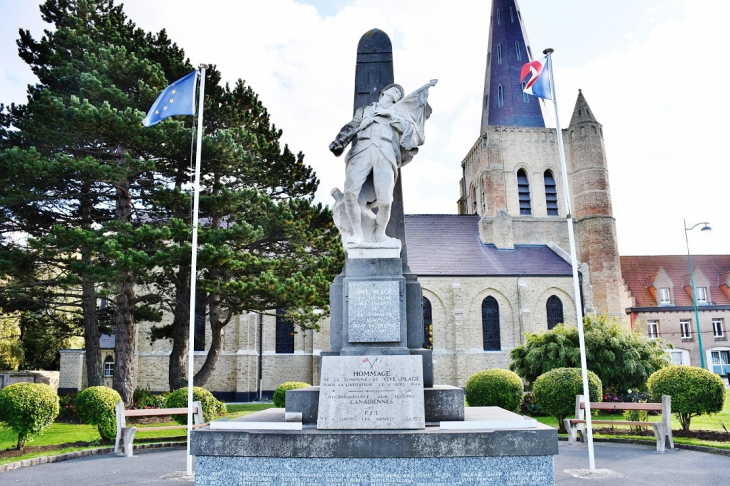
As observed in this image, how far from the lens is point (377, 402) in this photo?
612cm

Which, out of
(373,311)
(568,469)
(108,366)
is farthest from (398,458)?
(108,366)

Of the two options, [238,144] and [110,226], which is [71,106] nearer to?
[110,226]

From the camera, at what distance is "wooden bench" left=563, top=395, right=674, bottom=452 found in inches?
420

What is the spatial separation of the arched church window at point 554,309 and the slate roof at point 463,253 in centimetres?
168

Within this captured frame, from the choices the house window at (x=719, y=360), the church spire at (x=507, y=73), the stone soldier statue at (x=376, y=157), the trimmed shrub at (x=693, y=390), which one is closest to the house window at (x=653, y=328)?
the house window at (x=719, y=360)

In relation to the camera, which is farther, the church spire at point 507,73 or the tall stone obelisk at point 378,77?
the church spire at point 507,73

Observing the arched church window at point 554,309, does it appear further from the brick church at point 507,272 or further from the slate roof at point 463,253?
the slate roof at point 463,253

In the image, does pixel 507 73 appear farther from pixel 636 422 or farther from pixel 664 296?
pixel 636 422

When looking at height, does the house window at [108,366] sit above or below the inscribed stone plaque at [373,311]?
below

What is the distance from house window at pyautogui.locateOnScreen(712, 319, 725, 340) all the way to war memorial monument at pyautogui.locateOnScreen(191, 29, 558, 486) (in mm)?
37844

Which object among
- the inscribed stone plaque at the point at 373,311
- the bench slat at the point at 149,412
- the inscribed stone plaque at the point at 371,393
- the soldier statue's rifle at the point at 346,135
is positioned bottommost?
the bench slat at the point at 149,412

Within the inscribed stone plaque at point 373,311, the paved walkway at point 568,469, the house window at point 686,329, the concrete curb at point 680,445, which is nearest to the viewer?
the inscribed stone plaque at point 373,311

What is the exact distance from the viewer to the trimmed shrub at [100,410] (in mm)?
12016

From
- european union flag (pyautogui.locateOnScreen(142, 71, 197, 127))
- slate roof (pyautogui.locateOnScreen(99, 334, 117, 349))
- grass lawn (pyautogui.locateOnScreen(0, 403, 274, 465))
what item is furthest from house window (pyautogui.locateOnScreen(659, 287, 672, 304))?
european union flag (pyautogui.locateOnScreen(142, 71, 197, 127))
